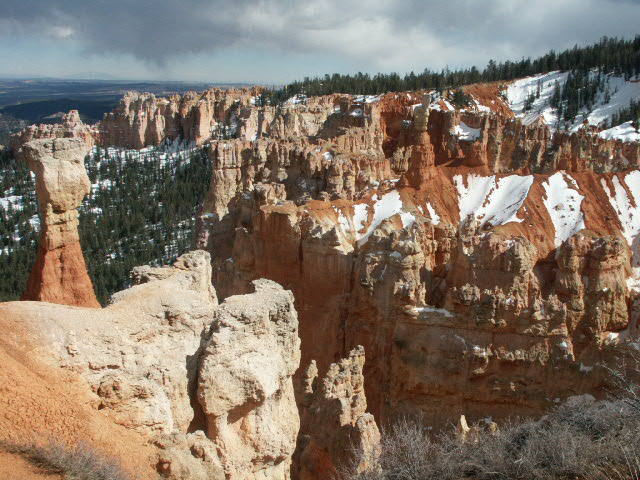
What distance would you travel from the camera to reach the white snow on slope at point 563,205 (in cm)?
3173

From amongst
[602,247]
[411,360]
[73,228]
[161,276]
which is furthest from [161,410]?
[602,247]

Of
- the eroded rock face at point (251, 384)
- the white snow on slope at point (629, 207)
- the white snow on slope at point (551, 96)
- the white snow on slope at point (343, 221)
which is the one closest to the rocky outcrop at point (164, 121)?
the white snow on slope at point (551, 96)

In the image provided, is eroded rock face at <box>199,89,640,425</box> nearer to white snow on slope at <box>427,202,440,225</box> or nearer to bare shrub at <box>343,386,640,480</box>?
white snow on slope at <box>427,202,440,225</box>

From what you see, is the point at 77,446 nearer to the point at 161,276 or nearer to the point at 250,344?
the point at 250,344

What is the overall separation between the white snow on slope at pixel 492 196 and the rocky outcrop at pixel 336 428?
62.7 ft

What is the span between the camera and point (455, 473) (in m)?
10.5

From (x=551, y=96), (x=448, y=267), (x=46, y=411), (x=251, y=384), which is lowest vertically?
(x=448, y=267)

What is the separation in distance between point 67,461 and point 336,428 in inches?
426

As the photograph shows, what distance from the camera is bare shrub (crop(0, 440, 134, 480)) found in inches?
285

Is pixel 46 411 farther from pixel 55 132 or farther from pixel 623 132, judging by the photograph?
pixel 55 132

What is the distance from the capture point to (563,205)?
33.8 m

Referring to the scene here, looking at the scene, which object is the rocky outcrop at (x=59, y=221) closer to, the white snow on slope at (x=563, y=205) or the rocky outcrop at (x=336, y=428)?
the rocky outcrop at (x=336, y=428)

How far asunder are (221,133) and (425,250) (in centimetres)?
7180

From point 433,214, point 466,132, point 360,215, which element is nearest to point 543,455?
point 360,215
